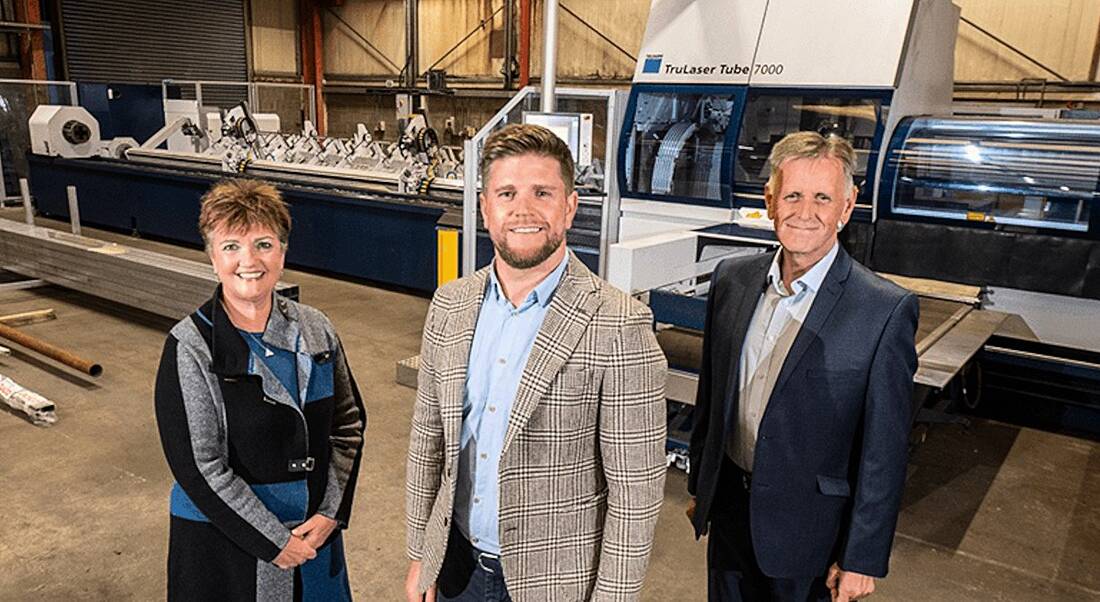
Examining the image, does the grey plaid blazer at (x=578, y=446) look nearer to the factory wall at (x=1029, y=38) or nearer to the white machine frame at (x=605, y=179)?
the white machine frame at (x=605, y=179)

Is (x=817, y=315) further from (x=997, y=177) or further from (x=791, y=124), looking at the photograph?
(x=791, y=124)

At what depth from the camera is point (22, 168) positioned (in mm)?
9328

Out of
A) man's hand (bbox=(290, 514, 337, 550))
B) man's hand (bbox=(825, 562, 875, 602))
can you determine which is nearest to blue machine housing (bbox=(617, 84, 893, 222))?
man's hand (bbox=(825, 562, 875, 602))

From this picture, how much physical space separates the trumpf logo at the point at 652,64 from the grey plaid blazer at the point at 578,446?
309 cm

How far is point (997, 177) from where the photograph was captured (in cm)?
327

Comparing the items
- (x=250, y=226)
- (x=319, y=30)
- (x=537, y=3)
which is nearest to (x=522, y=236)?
(x=250, y=226)

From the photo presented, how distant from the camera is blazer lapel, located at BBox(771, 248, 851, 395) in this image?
143 cm

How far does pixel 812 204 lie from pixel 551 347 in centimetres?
63

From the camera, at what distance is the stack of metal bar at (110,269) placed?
4.68 meters

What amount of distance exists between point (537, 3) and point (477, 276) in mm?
9875

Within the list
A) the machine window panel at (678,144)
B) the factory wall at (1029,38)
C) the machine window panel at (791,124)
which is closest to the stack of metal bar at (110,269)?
the machine window panel at (678,144)

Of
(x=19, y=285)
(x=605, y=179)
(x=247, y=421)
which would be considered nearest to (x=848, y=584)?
(x=247, y=421)

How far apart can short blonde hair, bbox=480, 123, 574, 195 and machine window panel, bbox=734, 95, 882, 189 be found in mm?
2764

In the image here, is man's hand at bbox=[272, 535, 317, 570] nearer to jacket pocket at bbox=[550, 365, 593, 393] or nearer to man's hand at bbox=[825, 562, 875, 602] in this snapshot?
jacket pocket at bbox=[550, 365, 593, 393]
